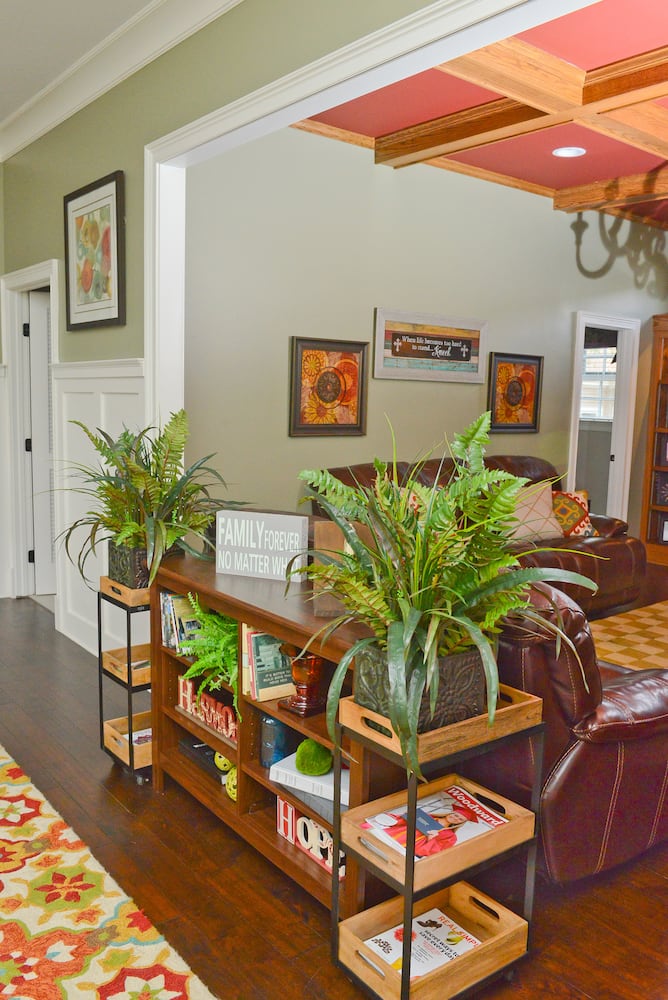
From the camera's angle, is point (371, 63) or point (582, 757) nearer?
point (582, 757)

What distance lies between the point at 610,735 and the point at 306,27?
2298 mm

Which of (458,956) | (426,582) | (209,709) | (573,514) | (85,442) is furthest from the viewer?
(573,514)

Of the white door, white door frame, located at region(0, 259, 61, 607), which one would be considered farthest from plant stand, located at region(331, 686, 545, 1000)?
white door frame, located at region(0, 259, 61, 607)

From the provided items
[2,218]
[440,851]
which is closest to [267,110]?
[440,851]

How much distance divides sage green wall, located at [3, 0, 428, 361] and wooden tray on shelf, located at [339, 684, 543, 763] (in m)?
1.81

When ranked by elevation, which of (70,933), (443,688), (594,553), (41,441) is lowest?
(70,933)

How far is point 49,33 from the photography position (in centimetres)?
354

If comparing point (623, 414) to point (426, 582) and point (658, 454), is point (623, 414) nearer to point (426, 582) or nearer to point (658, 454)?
point (658, 454)

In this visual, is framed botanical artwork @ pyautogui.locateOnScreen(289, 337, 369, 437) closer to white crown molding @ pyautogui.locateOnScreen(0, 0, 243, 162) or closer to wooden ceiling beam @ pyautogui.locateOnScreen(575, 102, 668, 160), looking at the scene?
white crown molding @ pyautogui.locateOnScreen(0, 0, 243, 162)

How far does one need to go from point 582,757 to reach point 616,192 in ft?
15.4

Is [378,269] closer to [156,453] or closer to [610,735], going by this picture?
[156,453]

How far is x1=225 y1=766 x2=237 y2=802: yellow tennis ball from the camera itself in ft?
8.28

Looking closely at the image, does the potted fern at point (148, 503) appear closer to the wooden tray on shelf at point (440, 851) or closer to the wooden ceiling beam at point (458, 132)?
the wooden tray on shelf at point (440, 851)

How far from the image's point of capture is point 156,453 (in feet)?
9.24
